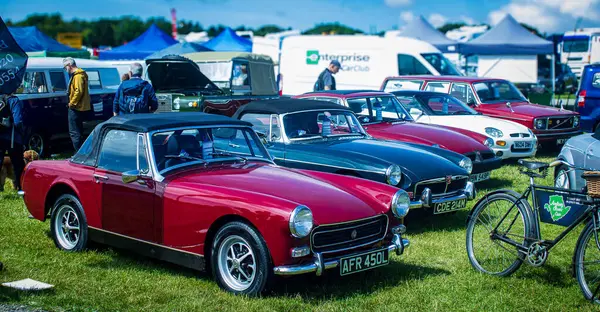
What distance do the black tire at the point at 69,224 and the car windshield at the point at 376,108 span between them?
523 cm

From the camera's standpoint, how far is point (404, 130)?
10.9 m

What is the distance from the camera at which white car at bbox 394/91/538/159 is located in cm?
1294

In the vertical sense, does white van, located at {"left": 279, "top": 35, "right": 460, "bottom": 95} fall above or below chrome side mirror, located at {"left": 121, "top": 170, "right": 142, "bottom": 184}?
above

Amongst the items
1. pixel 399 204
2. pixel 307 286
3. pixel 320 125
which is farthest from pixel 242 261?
pixel 320 125

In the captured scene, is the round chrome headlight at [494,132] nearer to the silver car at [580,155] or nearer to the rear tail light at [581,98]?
the silver car at [580,155]

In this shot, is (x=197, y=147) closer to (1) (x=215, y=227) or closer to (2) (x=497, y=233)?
(1) (x=215, y=227)

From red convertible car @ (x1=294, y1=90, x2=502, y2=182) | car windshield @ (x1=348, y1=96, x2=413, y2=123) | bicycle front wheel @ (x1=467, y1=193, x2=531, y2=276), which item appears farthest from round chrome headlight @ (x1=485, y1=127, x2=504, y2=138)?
bicycle front wheel @ (x1=467, y1=193, x2=531, y2=276)

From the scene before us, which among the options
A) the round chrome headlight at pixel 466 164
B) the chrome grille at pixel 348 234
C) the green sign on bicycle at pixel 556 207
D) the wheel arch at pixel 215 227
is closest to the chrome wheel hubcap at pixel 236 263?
the wheel arch at pixel 215 227

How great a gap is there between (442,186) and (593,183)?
10.2 ft

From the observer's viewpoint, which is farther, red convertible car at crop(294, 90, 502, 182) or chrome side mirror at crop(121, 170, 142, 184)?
red convertible car at crop(294, 90, 502, 182)

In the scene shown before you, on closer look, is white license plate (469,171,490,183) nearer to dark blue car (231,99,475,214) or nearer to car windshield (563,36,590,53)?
dark blue car (231,99,475,214)

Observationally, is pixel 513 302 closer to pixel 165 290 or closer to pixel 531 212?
pixel 531 212

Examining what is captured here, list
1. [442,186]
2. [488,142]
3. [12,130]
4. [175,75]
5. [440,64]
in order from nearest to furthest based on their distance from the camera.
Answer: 1. [442,186]
2. [12,130]
3. [488,142]
4. [175,75]
5. [440,64]

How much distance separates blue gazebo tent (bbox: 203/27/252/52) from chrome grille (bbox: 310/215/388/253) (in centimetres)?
2399
